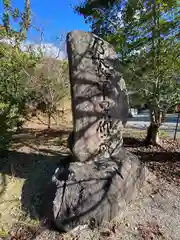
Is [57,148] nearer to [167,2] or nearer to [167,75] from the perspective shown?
[167,75]

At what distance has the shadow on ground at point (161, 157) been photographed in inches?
121

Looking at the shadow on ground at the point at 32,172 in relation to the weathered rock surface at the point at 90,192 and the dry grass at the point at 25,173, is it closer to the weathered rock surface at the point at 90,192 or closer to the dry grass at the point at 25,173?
the dry grass at the point at 25,173

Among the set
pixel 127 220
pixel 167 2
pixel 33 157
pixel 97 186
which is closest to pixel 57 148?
pixel 33 157

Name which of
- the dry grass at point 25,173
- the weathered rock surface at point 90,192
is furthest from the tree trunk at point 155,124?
the dry grass at point 25,173

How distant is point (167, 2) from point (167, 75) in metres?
1.42

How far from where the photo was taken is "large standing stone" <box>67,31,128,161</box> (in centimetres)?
236

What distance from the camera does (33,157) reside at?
12.8 ft

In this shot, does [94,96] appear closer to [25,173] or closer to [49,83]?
[25,173]

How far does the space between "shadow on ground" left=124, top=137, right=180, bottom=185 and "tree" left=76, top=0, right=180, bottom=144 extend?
26.6 inches

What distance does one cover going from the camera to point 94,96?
2.47 meters

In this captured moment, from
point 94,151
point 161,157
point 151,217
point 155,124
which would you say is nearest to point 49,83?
point 155,124

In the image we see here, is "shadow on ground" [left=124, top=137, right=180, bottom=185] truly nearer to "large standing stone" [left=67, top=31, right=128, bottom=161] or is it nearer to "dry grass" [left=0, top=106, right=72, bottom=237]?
"large standing stone" [left=67, top=31, right=128, bottom=161]

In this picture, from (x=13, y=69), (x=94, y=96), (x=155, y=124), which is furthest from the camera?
(x=13, y=69)

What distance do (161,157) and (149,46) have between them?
8.27 feet
